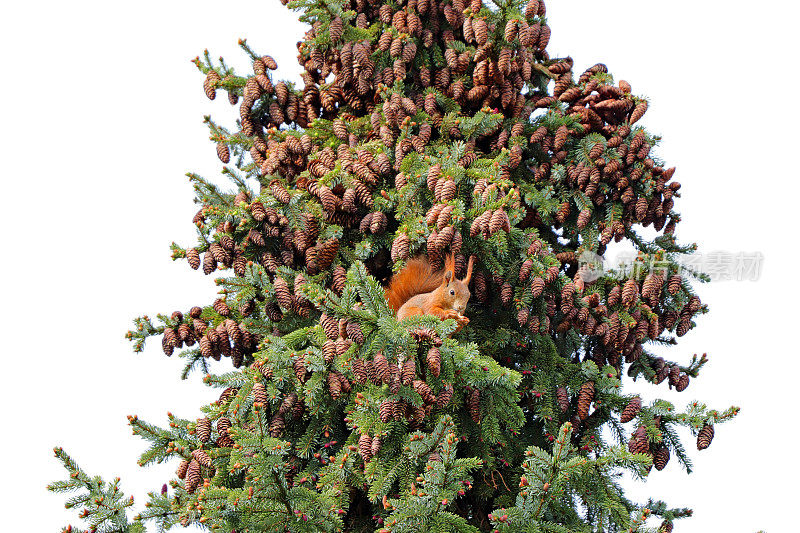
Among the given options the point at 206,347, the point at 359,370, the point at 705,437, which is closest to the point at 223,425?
the point at 206,347

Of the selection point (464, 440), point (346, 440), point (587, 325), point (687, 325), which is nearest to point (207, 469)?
point (346, 440)

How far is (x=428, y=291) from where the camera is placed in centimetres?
478

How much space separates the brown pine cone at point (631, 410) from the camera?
15.4 feet

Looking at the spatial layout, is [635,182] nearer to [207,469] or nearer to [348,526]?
[348,526]

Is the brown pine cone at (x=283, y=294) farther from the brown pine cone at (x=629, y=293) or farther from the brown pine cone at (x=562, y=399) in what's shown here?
the brown pine cone at (x=629, y=293)

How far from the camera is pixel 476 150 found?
5.21 meters

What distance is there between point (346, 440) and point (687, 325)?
6.62ft

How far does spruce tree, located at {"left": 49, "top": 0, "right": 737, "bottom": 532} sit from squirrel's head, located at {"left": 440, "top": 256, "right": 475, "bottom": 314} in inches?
2.0

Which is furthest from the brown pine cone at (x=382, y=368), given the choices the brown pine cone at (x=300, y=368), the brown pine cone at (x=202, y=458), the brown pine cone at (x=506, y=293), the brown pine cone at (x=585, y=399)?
the brown pine cone at (x=585, y=399)

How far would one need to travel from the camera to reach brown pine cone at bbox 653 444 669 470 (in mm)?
4766

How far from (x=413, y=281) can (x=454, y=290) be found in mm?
245

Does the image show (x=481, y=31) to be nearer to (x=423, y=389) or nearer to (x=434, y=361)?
(x=434, y=361)

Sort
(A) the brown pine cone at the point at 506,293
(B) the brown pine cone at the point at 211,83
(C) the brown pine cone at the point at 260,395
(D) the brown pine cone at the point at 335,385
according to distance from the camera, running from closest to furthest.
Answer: (D) the brown pine cone at the point at 335,385
(C) the brown pine cone at the point at 260,395
(A) the brown pine cone at the point at 506,293
(B) the brown pine cone at the point at 211,83

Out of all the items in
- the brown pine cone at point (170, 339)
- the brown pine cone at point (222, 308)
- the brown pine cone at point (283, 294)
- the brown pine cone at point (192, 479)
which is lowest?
the brown pine cone at point (192, 479)
